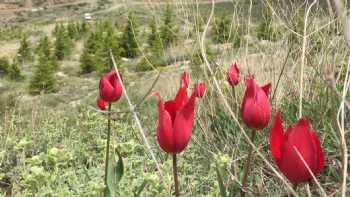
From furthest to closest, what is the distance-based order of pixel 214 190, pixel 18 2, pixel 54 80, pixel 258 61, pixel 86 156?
1. pixel 18 2
2. pixel 54 80
3. pixel 258 61
4. pixel 86 156
5. pixel 214 190

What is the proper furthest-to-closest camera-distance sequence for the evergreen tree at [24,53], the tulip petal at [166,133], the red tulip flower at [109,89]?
the evergreen tree at [24,53], the red tulip flower at [109,89], the tulip petal at [166,133]

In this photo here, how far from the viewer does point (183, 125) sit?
1.07 m

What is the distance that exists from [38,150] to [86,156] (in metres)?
0.65

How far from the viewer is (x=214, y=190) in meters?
2.13

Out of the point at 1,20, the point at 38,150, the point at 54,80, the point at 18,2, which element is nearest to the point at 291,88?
the point at 38,150

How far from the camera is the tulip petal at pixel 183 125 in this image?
106cm

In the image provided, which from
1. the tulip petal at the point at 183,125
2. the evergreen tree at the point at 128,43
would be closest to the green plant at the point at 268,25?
the tulip petal at the point at 183,125

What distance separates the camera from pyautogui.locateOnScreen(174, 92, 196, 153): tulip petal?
1062mm

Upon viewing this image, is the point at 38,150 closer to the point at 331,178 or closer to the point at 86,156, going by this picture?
the point at 86,156

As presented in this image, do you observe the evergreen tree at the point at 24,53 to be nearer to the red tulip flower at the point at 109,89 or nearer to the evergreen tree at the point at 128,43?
the evergreen tree at the point at 128,43

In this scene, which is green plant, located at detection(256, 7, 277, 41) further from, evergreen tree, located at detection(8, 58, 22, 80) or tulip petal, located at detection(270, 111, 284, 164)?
evergreen tree, located at detection(8, 58, 22, 80)

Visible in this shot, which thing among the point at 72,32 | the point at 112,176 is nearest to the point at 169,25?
the point at 112,176

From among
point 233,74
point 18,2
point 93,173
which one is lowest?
point 18,2

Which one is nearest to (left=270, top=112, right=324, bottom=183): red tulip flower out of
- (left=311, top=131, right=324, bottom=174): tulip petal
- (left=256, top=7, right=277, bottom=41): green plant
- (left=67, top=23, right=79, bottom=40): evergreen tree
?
(left=311, top=131, right=324, bottom=174): tulip petal
